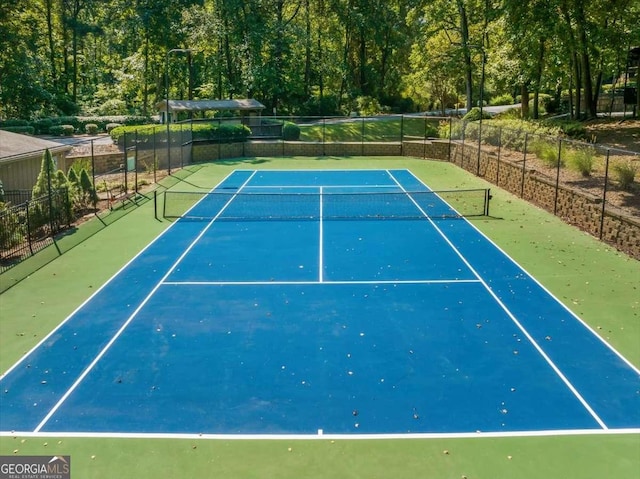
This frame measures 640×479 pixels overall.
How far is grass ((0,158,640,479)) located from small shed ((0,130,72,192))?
4.31 meters

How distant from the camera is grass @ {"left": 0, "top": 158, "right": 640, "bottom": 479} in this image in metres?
7.04

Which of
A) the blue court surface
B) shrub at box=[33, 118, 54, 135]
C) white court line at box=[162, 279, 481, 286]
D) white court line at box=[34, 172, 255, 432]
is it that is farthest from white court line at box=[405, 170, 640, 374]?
shrub at box=[33, 118, 54, 135]

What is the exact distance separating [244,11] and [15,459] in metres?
→ 49.0

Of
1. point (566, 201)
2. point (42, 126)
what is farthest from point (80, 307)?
point (42, 126)

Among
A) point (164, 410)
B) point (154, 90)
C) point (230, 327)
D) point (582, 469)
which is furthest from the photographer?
point (154, 90)

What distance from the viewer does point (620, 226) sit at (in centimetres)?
1666

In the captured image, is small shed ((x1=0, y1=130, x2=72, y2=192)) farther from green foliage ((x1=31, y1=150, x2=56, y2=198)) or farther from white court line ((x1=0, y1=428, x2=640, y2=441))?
white court line ((x1=0, y1=428, x2=640, y2=441))

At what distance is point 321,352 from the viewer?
10.2m

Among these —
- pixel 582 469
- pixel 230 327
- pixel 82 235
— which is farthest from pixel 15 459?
pixel 82 235

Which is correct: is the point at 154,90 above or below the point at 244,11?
below

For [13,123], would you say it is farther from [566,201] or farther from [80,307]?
[566,201]

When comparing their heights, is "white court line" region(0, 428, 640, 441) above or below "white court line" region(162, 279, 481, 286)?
below

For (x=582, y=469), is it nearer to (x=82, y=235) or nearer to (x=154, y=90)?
(x=82, y=235)

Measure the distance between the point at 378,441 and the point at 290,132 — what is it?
1360 inches
